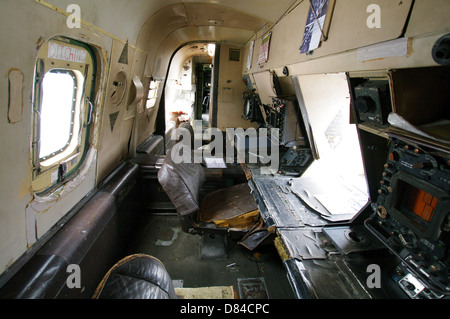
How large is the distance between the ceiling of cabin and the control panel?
1942mm

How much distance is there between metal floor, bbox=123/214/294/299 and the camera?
8.84 feet

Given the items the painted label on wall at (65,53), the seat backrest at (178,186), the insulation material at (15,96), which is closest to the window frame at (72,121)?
the painted label on wall at (65,53)

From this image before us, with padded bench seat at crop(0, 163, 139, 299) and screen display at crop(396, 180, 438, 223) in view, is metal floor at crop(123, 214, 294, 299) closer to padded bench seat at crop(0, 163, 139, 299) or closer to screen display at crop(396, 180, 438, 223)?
padded bench seat at crop(0, 163, 139, 299)

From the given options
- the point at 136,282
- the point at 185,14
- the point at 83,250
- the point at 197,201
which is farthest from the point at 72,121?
the point at 185,14

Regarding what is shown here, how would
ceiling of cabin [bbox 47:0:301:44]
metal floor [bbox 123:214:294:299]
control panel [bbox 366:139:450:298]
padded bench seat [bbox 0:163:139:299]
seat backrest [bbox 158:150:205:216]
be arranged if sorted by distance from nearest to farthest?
control panel [bbox 366:139:450:298]
padded bench seat [bbox 0:163:139:299]
ceiling of cabin [bbox 47:0:301:44]
seat backrest [bbox 158:150:205:216]
metal floor [bbox 123:214:294:299]

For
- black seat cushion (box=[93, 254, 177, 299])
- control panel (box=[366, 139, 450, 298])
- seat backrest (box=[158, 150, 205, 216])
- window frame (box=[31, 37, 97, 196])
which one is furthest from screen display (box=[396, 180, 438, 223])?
window frame (box=[31, 37, 97, 196])

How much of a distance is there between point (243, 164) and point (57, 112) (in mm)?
2360

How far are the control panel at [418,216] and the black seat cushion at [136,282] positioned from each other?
133 centimetres

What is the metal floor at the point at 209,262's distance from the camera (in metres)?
2.70

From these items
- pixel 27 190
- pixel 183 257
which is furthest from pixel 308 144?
pixel 27 190

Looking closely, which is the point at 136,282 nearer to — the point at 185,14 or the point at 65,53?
the point at 65,53

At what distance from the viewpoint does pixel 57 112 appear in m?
1.97

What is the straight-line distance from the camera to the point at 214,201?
3197 millimetres

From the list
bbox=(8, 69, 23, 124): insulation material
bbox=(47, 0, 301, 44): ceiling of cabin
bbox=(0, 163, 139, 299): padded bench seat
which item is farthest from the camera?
bbox=(47, 0, 301, 44): ceiling of cabin
